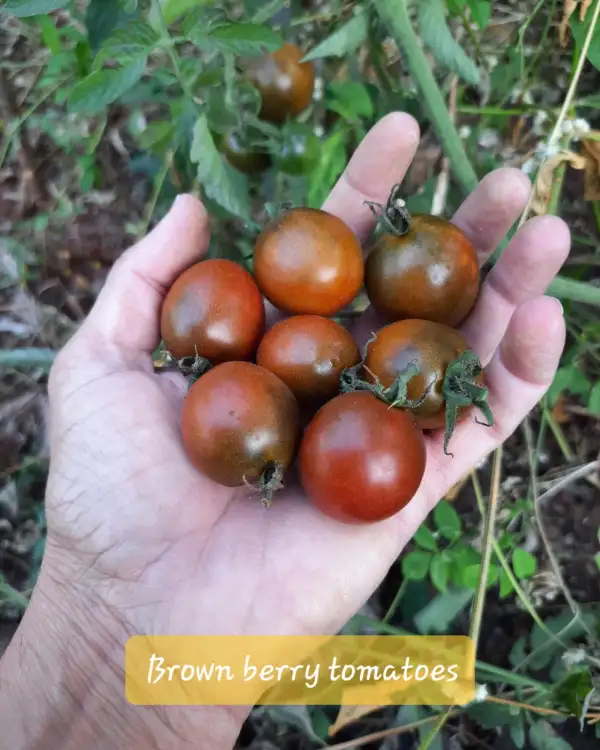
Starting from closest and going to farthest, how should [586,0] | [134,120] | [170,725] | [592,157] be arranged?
[170,725], [586,0], [592,157], [134,120]

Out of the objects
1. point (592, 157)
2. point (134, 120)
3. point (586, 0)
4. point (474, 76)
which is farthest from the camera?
point (134, 120)

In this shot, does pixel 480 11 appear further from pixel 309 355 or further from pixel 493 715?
pixel 493 715

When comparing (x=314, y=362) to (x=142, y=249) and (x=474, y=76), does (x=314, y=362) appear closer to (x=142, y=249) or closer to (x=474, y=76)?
(x=142, y=249)

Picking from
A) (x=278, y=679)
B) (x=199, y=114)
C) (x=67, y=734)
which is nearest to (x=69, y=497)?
(x=67, y=734)

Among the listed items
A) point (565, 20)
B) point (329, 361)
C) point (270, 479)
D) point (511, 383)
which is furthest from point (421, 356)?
point (565, 20)

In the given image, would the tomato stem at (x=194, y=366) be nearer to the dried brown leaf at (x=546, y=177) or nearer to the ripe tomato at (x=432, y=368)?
the ripe tomato at (x=432, y=368)

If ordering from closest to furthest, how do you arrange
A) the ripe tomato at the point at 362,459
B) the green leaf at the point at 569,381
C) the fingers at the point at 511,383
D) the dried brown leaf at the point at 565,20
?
the ripe tomato at the point at 362,459 < the fingers at the point at 511,383 < the dried brown leaf at the point at 565,20 < the green leaf at the point at 569,381

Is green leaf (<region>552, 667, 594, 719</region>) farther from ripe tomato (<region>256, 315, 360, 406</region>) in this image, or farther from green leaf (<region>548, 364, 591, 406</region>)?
ripe tomato (<region>256, 315, 360, 406</region>)

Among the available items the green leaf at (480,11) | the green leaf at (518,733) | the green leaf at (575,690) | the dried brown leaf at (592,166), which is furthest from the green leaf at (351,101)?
the green leaf at (518,733)
